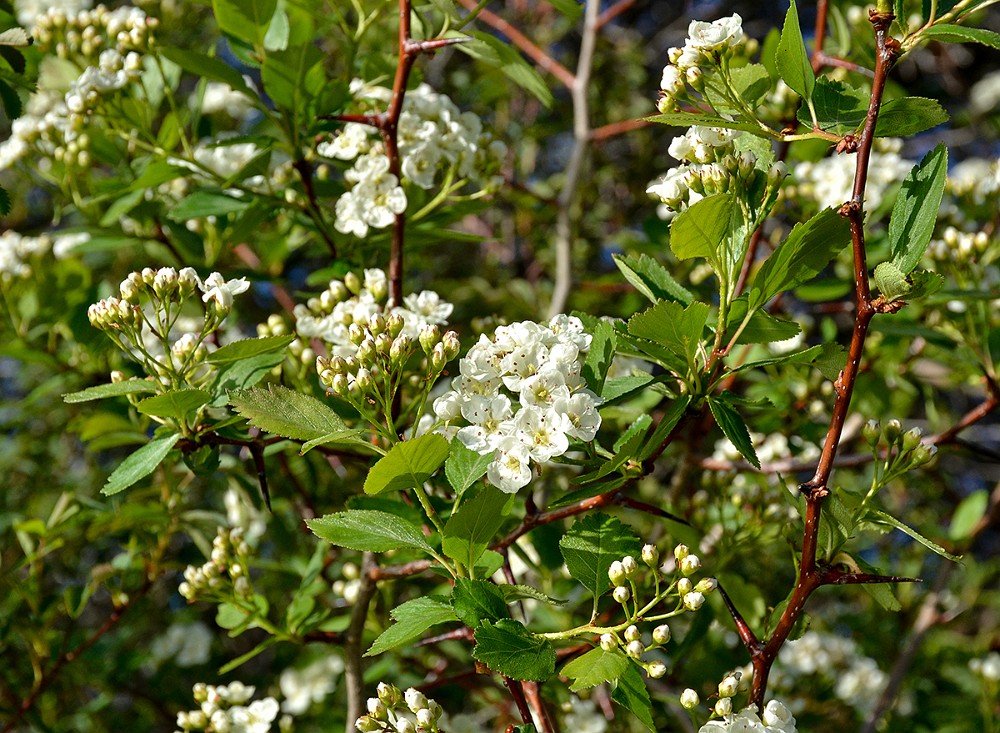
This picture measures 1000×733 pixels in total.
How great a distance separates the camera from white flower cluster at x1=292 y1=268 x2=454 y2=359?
1.85 m

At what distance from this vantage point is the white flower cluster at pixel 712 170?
5.02 feet

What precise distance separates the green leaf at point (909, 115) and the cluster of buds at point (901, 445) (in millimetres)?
477

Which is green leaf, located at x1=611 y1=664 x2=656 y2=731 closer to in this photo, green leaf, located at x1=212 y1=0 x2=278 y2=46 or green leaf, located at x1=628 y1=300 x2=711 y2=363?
green leaf, located at x1=628 y1=300 x2=711 y2=363

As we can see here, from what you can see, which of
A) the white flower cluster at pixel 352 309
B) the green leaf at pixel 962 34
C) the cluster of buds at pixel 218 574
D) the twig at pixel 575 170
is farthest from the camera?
the twig at pixel 575 170

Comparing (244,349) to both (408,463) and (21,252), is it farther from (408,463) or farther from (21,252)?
(21,252)

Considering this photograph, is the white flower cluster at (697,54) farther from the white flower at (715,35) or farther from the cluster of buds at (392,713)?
the cluster of buds at (392,713)

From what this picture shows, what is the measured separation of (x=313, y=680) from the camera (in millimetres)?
3359

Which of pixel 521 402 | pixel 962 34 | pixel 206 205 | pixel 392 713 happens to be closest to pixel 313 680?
pixel 206 205

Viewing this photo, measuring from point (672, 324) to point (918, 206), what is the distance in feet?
1.42

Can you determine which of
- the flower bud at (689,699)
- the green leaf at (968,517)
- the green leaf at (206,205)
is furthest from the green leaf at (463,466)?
the green leaf at (968,517)

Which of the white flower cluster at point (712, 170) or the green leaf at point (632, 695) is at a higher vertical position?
the white flower cluster at point (712, 170)

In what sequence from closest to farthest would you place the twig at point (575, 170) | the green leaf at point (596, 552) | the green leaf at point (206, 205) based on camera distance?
the green leaf at point (596, 552), the green leaf at point (206, 205), the twig at point (575, 170)

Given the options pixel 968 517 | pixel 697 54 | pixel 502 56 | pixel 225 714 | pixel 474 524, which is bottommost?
pixel 968 517

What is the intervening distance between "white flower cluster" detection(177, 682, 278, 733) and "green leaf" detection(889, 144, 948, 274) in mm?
1570
